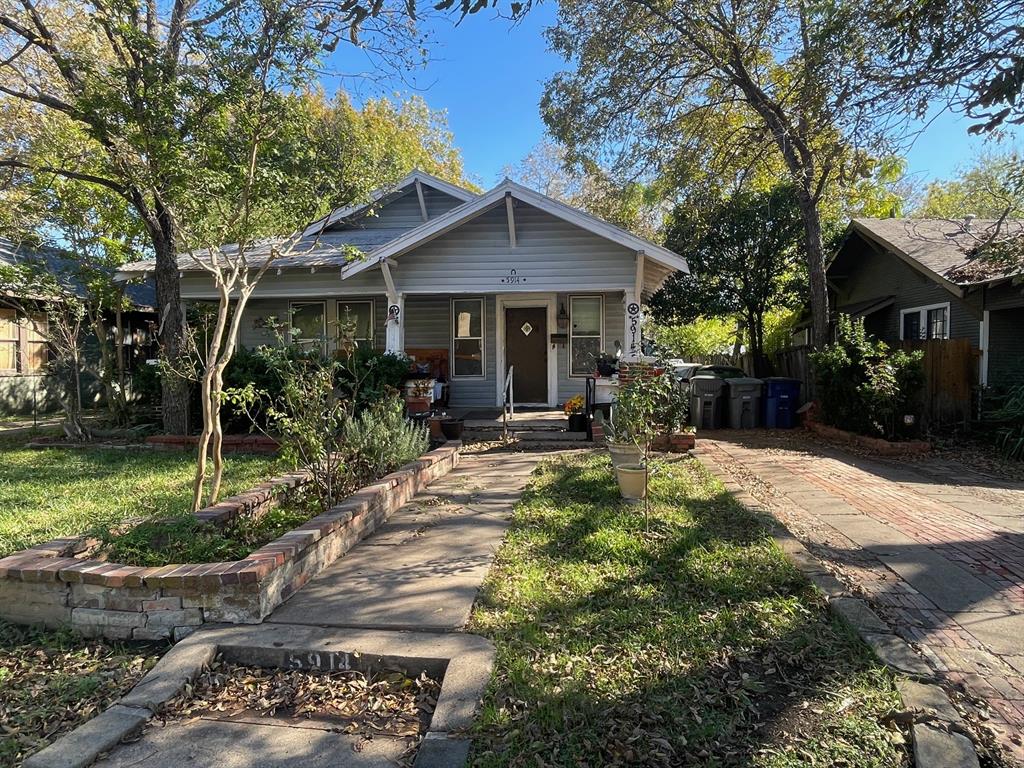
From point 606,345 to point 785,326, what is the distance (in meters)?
11.8

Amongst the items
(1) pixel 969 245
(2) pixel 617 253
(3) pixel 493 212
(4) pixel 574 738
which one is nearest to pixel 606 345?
(2) pixel 617 253

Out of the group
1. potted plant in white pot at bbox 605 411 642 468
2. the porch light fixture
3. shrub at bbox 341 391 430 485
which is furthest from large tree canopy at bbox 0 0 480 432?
the porch light fixture

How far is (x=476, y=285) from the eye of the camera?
10.6m

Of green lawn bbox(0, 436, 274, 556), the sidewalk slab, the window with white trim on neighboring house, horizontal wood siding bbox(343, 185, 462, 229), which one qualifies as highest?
horizontal wood siding bbox(343, 185, 462, 229)

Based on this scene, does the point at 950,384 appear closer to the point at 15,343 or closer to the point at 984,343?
the point at 984,343

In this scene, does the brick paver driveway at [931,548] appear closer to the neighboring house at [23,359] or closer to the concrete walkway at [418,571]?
the concrete walkway at [418,571]

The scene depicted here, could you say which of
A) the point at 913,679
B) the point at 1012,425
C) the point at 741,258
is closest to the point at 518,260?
the point at 1012,425

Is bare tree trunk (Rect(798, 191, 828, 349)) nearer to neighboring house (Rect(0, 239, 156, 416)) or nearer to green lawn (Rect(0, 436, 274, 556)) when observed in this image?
green lawn (Rect(0, 436, 274, 556))

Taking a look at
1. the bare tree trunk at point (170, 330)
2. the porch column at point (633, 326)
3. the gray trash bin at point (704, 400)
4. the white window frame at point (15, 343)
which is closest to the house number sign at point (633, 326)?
the porch column at point (633, 326)

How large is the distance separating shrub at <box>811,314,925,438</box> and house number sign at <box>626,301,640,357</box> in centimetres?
338

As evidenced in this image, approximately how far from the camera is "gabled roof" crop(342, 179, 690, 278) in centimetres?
985

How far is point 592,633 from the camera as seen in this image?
3.33 metres

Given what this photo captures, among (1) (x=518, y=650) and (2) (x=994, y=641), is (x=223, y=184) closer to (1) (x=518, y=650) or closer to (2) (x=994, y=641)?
(1) (x=518, y=650)

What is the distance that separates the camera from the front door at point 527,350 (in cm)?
1288
